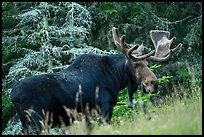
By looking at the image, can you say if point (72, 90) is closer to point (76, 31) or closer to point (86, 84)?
point (86, 84)

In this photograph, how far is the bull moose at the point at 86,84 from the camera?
28.9ft

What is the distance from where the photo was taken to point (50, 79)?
916 centimetres

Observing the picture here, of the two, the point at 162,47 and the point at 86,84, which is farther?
the point at 162,47

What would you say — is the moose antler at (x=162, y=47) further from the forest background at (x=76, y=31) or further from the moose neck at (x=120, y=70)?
the forest background at (x=76, y=31)

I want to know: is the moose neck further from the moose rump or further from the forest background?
the forest background

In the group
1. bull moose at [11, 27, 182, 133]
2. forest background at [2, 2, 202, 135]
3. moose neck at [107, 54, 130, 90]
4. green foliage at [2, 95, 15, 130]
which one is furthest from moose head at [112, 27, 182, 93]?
green foliage at [2, 95, 15, 130]


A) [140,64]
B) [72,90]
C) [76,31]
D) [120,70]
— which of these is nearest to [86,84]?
[72,90]

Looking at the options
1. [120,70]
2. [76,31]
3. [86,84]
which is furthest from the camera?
[76,31]

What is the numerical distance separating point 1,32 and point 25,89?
6.48 metres

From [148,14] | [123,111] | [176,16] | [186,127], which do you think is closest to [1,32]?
[123,111]

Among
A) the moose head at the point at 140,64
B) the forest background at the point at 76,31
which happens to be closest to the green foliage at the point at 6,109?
the forest background at the point at 76,31

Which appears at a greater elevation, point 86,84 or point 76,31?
point 76,31

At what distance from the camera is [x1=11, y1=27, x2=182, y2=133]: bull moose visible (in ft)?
28.9

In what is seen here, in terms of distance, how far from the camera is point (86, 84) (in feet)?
31.0
